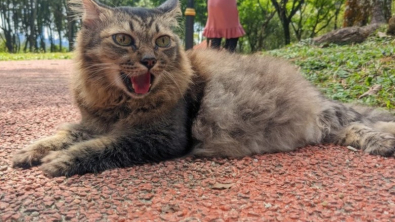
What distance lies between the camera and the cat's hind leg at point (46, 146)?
2.66 meters

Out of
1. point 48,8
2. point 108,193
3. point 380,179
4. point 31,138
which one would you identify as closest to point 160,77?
point 108,193

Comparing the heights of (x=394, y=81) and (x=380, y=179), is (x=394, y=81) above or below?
above

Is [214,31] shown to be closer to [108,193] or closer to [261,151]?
[261,151]

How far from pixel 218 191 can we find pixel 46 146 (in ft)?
5.02

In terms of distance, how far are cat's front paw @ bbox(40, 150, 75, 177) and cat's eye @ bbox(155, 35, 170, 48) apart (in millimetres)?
1142

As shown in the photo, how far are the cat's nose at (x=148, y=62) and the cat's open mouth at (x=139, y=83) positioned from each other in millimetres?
128

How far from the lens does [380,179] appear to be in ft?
8.13

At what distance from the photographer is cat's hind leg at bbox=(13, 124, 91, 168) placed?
2.66 metres

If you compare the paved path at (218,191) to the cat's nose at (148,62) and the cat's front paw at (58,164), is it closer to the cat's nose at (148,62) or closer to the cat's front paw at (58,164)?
the cat's front paw at (58,164)

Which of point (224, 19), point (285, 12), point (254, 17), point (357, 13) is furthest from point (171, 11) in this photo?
point (254, 17)

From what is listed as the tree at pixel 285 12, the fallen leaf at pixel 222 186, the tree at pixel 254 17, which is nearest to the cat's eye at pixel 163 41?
the fallen leaf at pixel 222 186

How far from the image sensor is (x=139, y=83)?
278 cm

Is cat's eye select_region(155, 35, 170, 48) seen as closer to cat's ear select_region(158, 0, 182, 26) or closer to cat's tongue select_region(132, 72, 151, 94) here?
cat's ear select_region(158, 0, 182, 26)

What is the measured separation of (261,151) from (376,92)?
9.78 feet
